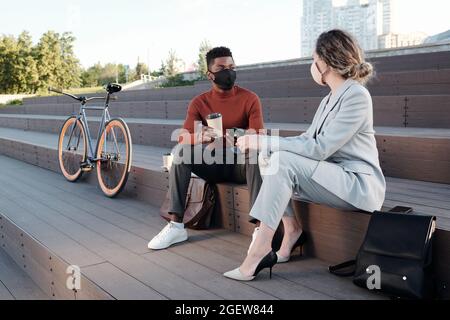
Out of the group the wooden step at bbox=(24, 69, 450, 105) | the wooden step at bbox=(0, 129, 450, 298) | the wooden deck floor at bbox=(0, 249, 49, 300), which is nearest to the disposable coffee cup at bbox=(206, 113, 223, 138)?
the wooden step at bbox=(0, 129, 450, 298)

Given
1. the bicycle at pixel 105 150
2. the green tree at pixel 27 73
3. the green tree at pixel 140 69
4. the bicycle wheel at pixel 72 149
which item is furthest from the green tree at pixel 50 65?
the green tree at pixel 140 69

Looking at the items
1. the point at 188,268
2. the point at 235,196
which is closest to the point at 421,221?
the point at 188,268

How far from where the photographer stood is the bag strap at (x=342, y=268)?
72.1 inches

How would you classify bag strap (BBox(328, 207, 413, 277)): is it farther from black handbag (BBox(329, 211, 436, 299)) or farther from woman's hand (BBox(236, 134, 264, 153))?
woman's hand (BBox(236, 134, 264, 153))

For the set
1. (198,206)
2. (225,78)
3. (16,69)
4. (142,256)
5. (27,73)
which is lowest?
(142,256)

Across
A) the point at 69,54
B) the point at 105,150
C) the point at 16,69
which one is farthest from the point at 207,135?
the point at 69,54

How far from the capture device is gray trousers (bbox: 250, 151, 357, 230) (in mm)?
1805

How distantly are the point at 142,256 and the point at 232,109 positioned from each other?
2.94ft

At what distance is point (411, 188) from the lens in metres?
2.39

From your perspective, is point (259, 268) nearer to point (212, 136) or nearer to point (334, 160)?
point (334, 160)

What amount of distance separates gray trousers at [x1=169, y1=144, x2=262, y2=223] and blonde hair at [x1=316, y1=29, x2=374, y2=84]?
60cm

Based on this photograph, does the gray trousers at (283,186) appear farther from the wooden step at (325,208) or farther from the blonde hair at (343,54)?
the blonde hair at (343,54)

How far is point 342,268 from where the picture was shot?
1906 mm
